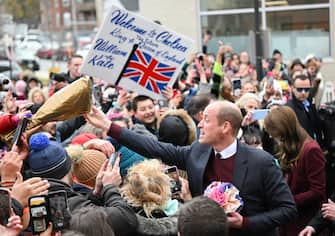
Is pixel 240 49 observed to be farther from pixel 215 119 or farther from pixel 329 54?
pixel 215 119

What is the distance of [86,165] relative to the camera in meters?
4.64

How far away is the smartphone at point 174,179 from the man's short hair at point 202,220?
0.97 metres

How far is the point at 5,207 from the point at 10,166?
51 centimetres

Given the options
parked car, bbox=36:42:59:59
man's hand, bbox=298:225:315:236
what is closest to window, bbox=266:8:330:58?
man's hand, bbox=298:225:315:236

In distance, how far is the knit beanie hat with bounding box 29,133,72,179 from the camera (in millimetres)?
4457

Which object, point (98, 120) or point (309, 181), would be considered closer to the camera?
point (98, 120)

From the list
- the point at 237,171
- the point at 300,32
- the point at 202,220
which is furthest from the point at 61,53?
the point at 202,220

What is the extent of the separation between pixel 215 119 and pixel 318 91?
6.17 meters

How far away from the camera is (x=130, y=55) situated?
755 centimetres

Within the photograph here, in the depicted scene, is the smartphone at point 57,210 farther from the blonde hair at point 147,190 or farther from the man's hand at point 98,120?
the man's hand at point 98,120

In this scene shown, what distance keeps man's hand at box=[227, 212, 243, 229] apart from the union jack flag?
3.40m

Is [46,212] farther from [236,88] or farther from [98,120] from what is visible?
[236,88]

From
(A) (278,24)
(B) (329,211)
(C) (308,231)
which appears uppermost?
(A) (278,24)

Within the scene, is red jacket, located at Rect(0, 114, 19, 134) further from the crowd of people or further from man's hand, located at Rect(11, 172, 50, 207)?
man's hand, located at Rect(11, 172, 50, 207)
